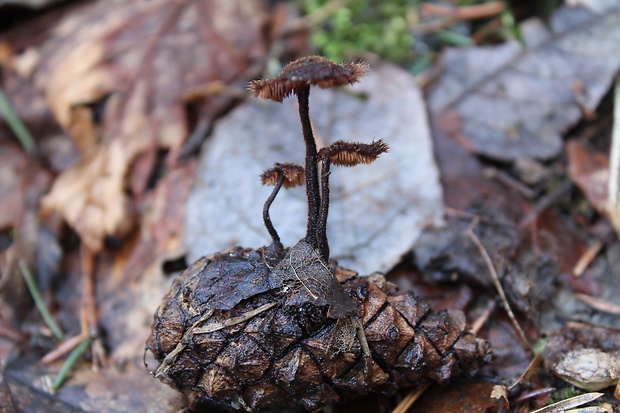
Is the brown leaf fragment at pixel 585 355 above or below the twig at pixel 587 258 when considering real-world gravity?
above

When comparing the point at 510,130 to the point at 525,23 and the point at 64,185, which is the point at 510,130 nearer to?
the point at 525,23

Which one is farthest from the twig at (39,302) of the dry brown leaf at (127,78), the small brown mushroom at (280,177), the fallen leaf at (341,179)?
the small brown mushroom at (280,177)

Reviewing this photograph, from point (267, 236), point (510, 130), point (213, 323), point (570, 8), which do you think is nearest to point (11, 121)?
point (267, 236)

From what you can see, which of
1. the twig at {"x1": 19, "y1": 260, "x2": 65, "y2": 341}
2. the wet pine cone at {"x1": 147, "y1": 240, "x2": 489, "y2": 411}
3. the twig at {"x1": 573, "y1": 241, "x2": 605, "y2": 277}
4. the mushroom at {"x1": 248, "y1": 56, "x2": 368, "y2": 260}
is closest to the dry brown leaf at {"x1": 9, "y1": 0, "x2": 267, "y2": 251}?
the twig at {"x1": 19, "y1": 260, "x2": 65, "y2": 341}

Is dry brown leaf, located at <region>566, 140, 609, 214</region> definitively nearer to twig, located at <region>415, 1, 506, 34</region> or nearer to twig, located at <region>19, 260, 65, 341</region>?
twig, located at <region>415, 1, 506, 34</region>

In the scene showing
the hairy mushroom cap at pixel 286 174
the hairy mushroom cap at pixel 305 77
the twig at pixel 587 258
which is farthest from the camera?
the twig at pixel 587 258

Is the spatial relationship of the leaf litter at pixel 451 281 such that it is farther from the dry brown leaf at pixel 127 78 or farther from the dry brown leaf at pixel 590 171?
the dry brown leaf at pixel 127 78
